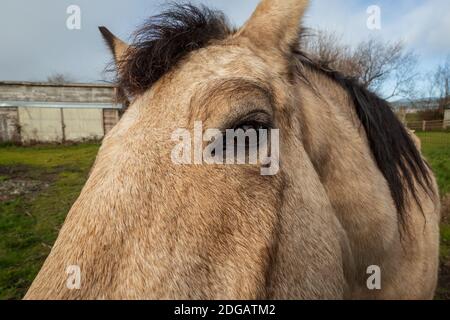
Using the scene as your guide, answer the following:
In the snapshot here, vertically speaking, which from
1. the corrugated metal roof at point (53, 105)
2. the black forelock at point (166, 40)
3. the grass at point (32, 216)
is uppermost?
the corrugated metal roof at point (53, 105)

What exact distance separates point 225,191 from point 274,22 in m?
1.16

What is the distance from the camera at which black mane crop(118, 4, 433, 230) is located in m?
1.85

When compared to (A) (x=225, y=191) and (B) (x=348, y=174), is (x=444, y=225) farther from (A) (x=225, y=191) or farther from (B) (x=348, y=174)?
(A) (x=225, y=191)

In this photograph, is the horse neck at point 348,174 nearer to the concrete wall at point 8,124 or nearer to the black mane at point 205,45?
the black mane at point 205,45

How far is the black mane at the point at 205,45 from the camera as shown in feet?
6.07

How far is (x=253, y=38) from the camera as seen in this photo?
1.96 meters

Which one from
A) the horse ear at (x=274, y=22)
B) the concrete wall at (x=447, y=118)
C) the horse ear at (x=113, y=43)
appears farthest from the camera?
the concrete wall at (x=447, y=118)

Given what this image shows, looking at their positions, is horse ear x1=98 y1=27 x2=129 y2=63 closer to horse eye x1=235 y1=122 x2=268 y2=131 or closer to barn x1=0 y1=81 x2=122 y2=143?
horse eye x1=235 y1=122 x2=268 y2=131

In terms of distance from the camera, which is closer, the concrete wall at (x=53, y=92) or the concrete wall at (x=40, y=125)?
the concrete wall at (x=40, y=125)

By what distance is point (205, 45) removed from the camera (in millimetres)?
1933


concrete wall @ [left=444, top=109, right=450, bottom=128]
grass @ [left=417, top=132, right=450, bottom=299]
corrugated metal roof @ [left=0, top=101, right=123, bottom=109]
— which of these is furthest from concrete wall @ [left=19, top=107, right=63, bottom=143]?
concrete wall @ [left=444, top=109, right=450, bottom=128]

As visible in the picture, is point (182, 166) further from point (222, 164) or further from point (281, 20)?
point (281, 20)

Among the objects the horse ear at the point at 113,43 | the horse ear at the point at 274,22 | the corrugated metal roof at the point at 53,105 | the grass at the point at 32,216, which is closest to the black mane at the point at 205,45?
the horse ear at the point at 274,22

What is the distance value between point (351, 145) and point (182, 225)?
157 centimetres
